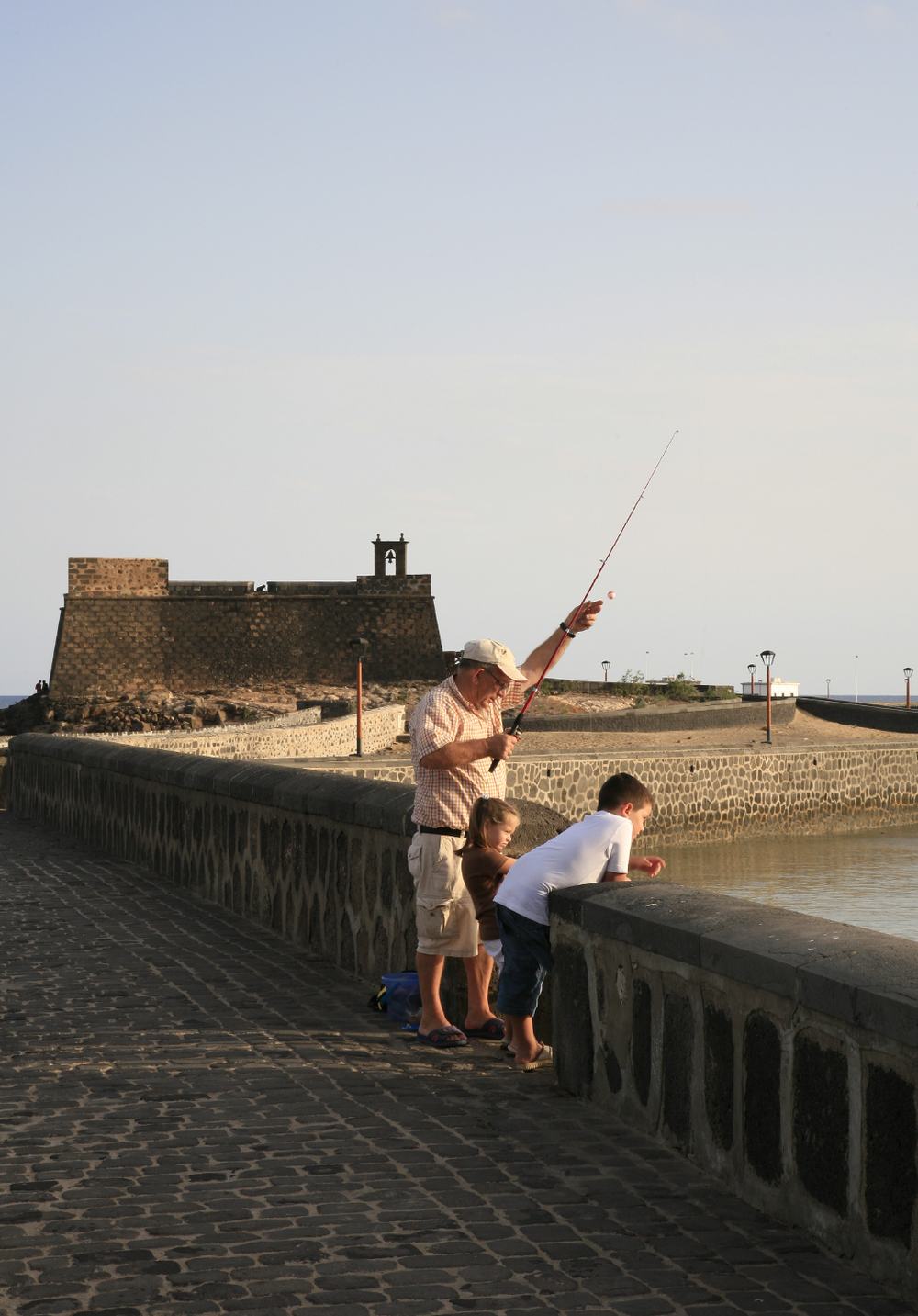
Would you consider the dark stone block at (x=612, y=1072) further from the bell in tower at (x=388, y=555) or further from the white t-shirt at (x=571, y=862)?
the bell in tower at (x=388, y=555)

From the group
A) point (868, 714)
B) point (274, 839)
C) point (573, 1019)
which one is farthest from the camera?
point (868, 714)

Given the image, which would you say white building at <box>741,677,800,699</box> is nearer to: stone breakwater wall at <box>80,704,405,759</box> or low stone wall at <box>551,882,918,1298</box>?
stone breakwater wall at <box>80,704,405,759</box>

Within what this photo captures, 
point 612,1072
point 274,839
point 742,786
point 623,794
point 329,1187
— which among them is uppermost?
point 623,794

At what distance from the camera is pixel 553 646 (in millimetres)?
6410

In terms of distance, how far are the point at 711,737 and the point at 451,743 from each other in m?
37.8

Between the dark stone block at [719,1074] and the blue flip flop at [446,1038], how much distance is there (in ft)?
5.99

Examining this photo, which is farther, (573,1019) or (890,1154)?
(573,1019)

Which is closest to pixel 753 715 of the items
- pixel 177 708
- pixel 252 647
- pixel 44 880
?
pixel 177 708

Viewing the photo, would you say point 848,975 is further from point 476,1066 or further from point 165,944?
point 165,944

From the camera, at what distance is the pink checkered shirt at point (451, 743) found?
575cm

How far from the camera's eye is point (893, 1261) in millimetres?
3383

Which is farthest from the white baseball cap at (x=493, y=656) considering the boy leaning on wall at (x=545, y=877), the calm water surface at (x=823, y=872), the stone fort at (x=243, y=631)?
the stone fort at (x=243, y=631)

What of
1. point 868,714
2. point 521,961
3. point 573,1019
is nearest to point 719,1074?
point 573,1019

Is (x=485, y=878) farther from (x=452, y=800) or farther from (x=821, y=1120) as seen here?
(x=821, y=1120)
